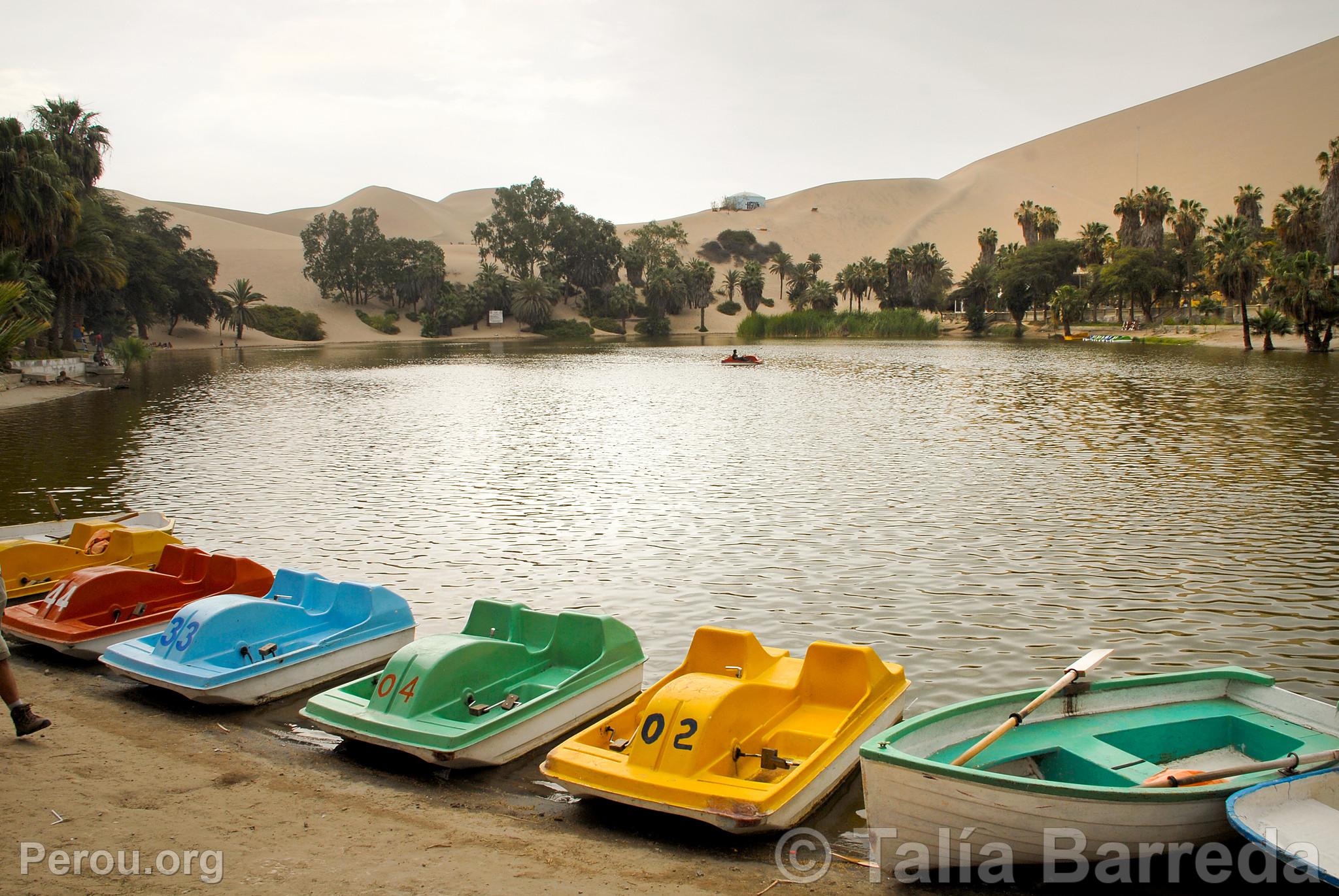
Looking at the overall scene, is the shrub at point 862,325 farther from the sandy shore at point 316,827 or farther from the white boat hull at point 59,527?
the sandy shore at point 316,827

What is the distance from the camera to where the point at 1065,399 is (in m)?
36.6

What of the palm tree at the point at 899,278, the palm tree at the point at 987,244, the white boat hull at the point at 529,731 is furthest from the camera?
the palm tree at the point at 899,278

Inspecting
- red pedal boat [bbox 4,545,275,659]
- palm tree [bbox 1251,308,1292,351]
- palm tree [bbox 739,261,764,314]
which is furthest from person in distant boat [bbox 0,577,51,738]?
palm tree [bbox 739,261,764,314]

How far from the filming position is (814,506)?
18.1 m

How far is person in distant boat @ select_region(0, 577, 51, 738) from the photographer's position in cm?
704

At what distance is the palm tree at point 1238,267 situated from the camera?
66375 millimetres

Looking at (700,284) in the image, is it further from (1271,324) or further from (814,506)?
(814,506)

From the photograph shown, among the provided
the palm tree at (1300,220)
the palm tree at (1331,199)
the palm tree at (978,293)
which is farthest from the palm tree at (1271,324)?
the palm tree at (978,293)

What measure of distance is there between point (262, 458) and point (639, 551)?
14066 mm

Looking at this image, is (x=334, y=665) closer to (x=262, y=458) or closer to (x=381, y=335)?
(x=262, y=458)

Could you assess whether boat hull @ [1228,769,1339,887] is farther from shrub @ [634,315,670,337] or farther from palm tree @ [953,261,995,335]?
shrub @ [634,315,670,337]

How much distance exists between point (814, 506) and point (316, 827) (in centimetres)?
1293

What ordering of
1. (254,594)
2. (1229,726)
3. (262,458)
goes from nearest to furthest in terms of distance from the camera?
(1229,726), (254,594), (262,458)

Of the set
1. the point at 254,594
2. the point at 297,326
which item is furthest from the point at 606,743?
the point at 297,326
